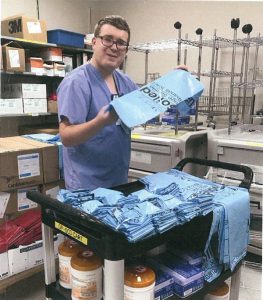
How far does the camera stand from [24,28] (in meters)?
3.23

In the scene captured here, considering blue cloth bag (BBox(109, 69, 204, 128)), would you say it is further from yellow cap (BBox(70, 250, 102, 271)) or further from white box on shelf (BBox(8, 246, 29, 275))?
white box on shelf (BBox(8, 246, 29, 275))

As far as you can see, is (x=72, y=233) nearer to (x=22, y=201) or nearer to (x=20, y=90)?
(x=22, y=201)

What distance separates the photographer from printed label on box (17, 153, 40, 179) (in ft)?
5.03

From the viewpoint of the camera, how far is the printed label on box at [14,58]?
309 centimetres

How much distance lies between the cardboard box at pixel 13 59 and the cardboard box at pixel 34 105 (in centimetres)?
33

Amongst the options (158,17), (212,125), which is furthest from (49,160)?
(158,17)

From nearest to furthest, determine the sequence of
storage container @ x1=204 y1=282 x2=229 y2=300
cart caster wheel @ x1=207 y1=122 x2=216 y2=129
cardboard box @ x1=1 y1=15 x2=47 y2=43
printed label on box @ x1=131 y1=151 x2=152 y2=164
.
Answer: storage container @ x1=204 y1=282 x2=229 y2=300, printed label on box @ x1=131 y1=151 x2=152 y2=164, cart caster wheel @ x1=207 y1=122 x2=216 y2=129, cardboard box @ x1=1 y1=15 x2=47 y2=43

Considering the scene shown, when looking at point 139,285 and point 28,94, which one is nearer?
point 139,285

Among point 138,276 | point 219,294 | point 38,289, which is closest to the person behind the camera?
point 138,276

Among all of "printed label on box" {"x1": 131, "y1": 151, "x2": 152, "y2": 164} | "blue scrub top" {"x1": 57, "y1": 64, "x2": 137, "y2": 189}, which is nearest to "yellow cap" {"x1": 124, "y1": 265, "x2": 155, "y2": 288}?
"blue scrub top" {"x1": 57, "y1": 64, "x2": 137, "y2": 189}

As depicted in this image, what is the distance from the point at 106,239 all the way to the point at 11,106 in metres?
2.71

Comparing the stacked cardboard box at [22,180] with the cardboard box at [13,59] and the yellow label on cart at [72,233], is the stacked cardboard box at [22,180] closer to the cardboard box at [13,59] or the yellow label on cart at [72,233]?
the yellow label on cart at [72,233]

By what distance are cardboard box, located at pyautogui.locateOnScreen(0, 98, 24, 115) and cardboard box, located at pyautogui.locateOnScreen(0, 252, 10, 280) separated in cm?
197

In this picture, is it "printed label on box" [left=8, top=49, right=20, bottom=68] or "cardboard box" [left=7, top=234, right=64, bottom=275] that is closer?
"cardboard box" [left=7, top=234, right=64, bottom=275]
